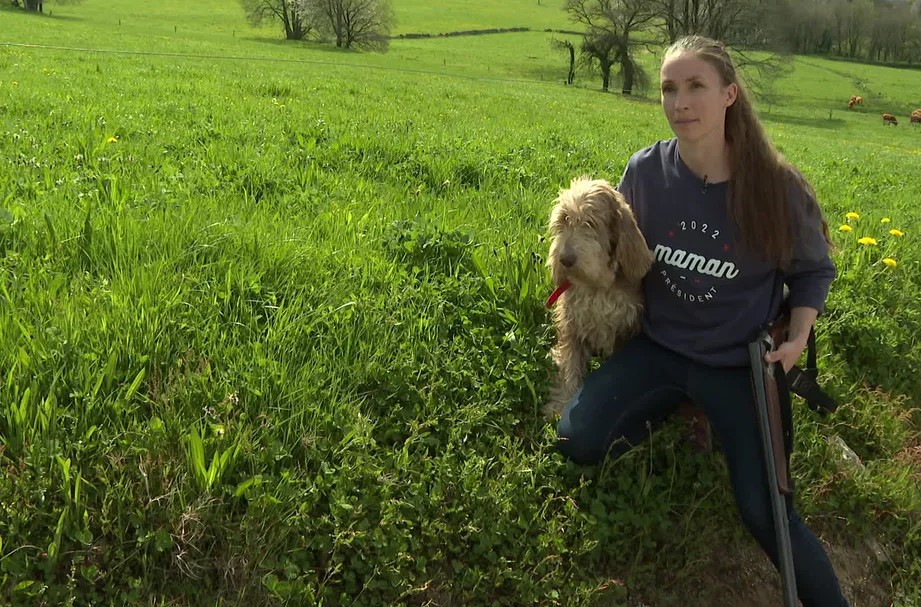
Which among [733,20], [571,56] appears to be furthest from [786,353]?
[571,56]

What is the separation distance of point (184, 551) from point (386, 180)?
4.43m

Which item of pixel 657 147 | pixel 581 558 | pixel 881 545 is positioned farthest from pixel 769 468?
pixel 657 147

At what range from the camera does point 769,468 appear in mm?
2893

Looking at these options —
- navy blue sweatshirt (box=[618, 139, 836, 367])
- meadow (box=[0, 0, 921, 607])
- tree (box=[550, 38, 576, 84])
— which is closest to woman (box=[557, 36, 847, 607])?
navy blue sweatshirt (box=[618, 139, 836, 367])

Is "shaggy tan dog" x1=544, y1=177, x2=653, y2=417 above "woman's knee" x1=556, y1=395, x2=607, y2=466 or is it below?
above

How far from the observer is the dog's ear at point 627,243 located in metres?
3.45

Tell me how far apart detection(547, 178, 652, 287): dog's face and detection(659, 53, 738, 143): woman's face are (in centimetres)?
52

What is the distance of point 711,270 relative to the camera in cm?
344

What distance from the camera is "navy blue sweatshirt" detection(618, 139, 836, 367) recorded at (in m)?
3.37

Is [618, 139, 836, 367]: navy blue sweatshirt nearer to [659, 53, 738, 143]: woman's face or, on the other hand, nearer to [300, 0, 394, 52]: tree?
[659, 53, 738, 143]: woman's face

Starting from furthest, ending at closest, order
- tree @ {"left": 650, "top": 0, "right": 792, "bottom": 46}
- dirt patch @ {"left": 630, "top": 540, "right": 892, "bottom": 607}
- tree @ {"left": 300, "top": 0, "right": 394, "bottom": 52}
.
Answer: tree @ {"left": 300, "top": 0, "right": 394, "bottom": 52}
tree @ {"left": 650, "top": 0, "right": 792, "bottom": 46}
dirt patch @ {"left": 630, "top": 540, "right": 892, "bottom": 607}

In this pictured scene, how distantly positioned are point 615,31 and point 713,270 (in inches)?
1937

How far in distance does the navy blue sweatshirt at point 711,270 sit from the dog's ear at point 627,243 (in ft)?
0.56

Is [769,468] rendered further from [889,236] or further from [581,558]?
[889,236]
